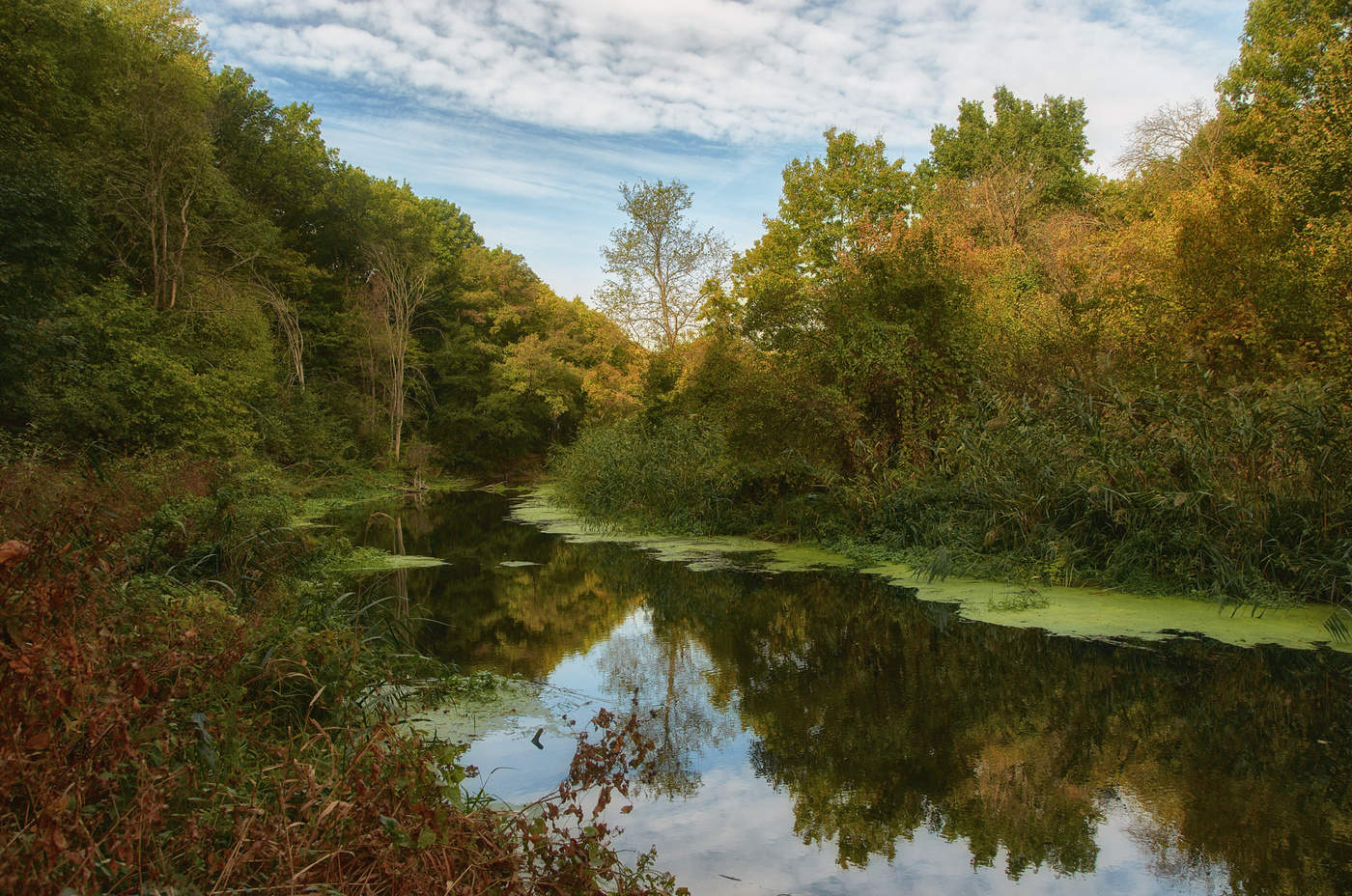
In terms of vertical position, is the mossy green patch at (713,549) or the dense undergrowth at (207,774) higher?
the dense undergrowth at (207,774)

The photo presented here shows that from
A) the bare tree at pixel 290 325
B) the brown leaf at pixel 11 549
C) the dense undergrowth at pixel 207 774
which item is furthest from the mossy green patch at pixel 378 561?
the bare tree at pixel 290 325

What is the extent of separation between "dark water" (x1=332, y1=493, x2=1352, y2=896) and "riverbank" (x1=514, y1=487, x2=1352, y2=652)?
295 mm

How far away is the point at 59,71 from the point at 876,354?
17.8 m

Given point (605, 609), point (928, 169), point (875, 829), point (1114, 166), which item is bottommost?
point (605, 609)

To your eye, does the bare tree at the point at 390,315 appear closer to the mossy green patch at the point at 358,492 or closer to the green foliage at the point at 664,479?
the mossy green patch at the point at 358,492

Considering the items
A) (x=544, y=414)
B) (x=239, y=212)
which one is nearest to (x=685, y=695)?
(x=239, y=212)

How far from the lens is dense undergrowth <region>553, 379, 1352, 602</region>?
24.6 ft

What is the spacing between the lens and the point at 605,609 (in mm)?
8906

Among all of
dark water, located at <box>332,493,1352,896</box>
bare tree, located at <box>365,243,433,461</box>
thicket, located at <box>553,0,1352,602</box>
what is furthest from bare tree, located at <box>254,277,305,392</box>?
dark water, located at <box>332,493,1352,896</box>

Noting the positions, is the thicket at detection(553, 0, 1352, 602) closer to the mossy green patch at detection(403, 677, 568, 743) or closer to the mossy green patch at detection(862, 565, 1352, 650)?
the mossy green patch at detection(862, 565, 1352, 650)

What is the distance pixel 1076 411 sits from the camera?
31.4 ft

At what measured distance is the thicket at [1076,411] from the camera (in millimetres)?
7812

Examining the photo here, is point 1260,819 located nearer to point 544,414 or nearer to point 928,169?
point 544,414

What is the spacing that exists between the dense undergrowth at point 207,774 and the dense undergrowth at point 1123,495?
6345 millimetres
